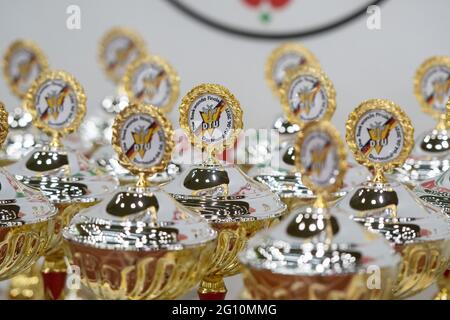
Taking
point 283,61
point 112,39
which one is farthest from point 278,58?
point 112,39

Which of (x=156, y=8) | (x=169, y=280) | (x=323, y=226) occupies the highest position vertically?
(x=156, y=8)

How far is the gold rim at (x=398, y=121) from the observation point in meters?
1.30

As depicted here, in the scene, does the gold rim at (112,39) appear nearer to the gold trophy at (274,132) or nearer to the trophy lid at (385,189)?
the gold trophy at (274,132)

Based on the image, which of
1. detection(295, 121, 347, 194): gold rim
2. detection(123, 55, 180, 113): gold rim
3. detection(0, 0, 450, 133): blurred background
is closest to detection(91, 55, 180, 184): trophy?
detection(123, 55, 180, 113): gold rim

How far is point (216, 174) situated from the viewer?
1458mm

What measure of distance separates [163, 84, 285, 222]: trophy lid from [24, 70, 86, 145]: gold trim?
30 cm

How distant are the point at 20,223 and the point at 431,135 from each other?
989 mm

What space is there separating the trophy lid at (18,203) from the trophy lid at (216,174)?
211 millimetres

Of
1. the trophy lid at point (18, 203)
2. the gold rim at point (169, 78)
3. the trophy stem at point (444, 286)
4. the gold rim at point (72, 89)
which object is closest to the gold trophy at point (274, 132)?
the gold rim at point (169, 78)

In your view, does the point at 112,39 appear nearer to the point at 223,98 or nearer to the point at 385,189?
the point at 223,98

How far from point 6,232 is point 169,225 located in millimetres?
257
